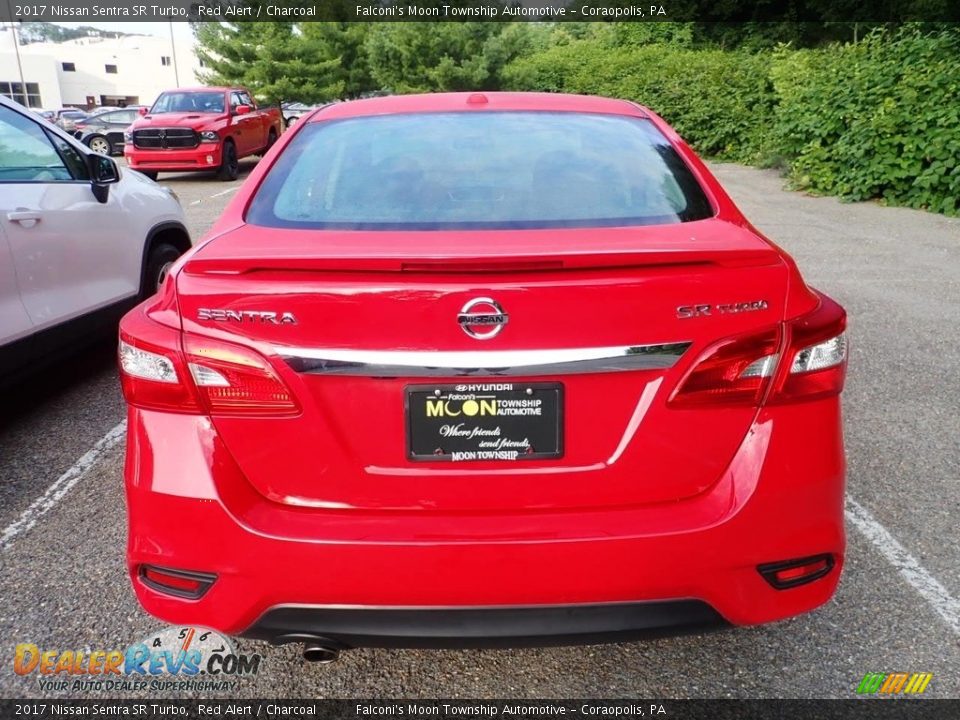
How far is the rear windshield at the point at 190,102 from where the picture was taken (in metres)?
18.0

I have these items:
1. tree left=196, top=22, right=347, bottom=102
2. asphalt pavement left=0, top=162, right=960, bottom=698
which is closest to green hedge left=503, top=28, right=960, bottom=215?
asphalt pavement left=0, top=162, right=960, bottom=698

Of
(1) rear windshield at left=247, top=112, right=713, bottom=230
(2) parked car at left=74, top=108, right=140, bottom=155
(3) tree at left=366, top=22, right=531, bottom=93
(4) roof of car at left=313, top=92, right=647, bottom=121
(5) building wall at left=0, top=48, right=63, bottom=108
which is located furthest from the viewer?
(5) building wall at left=0, top=48, right=63, bottom=108

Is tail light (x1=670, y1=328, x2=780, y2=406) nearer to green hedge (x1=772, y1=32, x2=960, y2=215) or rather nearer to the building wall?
green hedge (x1=772, y1=32, x2=960, y2=215)

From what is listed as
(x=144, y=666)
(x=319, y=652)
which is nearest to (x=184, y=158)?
(x=144, y=666)

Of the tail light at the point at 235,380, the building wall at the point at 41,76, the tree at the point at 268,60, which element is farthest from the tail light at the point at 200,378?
the building wall at the point at 41,76

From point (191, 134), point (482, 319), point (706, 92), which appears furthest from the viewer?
point (706, 92)

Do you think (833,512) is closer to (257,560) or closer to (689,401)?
(689,401)

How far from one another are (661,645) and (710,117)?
20.3 meters

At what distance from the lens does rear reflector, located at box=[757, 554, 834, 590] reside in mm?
1943

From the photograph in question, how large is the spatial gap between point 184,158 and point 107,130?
801 centimetres

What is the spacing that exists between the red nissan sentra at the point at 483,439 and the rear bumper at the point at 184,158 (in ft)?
52.6

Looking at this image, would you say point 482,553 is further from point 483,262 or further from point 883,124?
point 883,124

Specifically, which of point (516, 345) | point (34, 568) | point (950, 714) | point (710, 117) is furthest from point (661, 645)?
point (710, 117)

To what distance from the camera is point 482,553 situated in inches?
72.4
